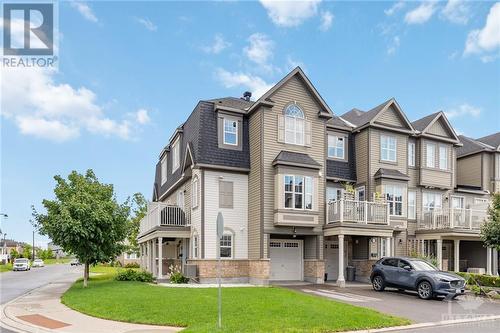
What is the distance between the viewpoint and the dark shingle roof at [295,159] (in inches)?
888

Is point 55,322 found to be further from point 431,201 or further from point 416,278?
point 431,201

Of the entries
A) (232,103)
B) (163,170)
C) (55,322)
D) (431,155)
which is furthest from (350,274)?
(55,322)

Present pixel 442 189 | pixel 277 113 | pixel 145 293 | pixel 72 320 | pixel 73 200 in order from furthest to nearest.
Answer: pixel 442 189, pixel 277 113, pixel 73 200, pixel 145 293, pixel 72 320

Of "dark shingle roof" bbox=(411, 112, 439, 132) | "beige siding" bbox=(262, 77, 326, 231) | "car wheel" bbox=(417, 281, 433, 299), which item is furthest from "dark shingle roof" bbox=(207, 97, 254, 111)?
"car wheel" bbox=(417, 281, 433, 299)

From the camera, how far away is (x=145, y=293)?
1714 centimetres

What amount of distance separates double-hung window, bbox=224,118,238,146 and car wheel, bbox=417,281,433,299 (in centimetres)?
1140

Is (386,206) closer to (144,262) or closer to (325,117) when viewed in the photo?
(325,117)

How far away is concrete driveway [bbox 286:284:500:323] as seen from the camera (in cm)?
1376

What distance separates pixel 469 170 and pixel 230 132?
62.0ft

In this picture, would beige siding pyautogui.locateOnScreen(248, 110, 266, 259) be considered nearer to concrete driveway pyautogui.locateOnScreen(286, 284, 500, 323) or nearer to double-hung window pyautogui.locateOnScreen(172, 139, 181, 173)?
concrete driveway pyautogui.locateOnScreen(286, 284, 500, 323)

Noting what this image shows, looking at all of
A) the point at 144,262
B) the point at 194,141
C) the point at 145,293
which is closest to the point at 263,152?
the point at 194,141

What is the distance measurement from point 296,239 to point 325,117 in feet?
22.7

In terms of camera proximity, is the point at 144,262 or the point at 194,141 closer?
the point at 194,141

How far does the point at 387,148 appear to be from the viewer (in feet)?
89.1
